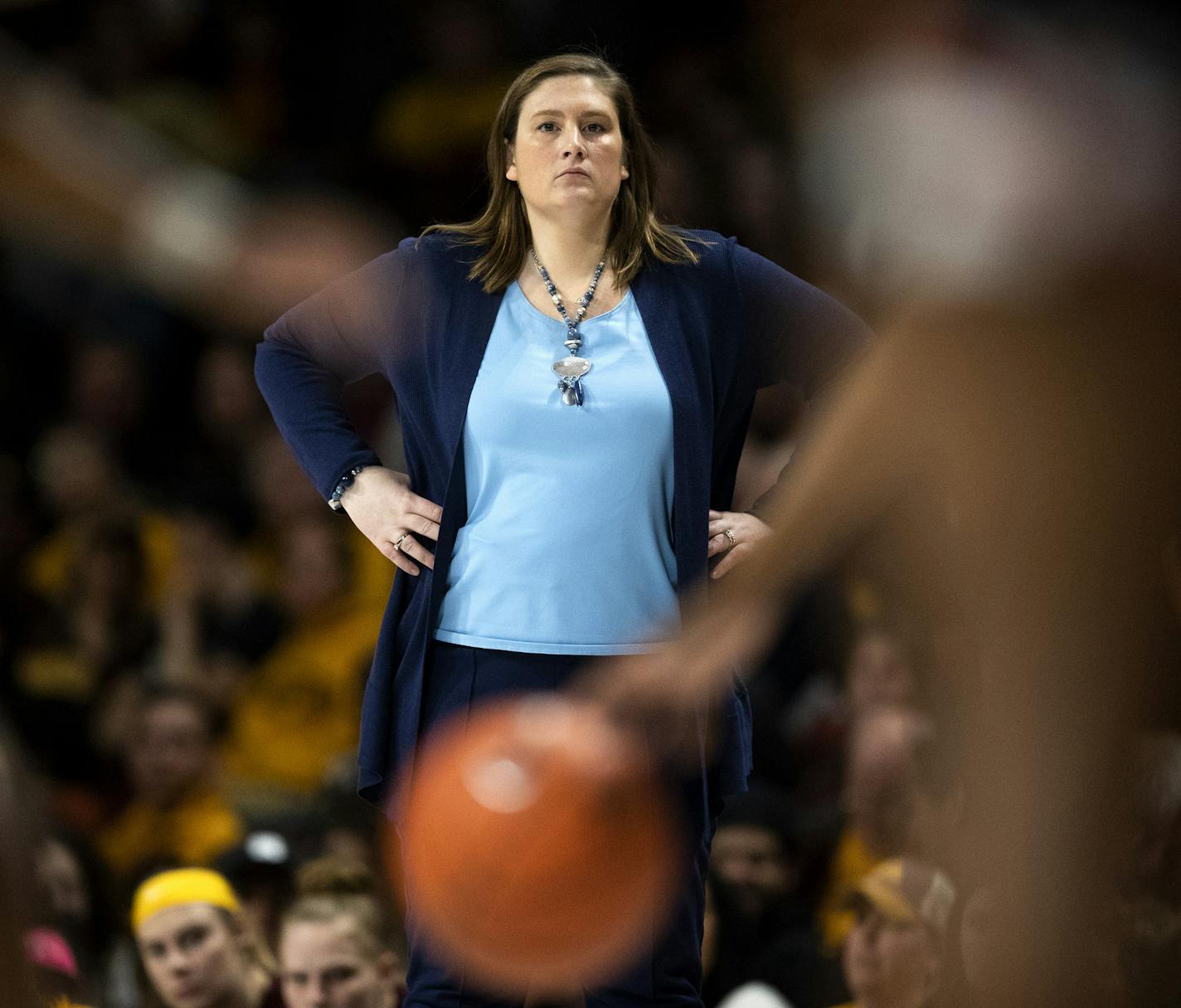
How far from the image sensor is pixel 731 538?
8.50 feet

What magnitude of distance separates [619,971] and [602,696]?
0.48 metres

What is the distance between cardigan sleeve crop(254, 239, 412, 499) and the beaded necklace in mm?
251

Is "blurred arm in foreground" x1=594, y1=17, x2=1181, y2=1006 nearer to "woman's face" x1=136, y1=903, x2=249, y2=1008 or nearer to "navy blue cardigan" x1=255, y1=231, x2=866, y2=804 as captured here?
"navy blue cardigan" x1=255, y1=231, x2=866, y2=804

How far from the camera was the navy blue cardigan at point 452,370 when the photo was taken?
2520 millimetres

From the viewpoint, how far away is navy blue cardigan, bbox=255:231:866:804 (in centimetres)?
252

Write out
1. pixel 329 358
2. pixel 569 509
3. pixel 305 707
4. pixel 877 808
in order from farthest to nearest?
pixel 305 707
pixel 877 808
pixel 329 358
pixel 569 509

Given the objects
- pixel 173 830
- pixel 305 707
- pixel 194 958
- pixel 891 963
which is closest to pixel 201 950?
pixel 194 958

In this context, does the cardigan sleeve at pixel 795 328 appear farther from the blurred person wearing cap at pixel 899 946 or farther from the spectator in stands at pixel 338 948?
the spectator in stands at pixel 338 948

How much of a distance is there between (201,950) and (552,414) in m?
1.77

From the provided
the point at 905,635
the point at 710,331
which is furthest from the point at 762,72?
the point at 710,331

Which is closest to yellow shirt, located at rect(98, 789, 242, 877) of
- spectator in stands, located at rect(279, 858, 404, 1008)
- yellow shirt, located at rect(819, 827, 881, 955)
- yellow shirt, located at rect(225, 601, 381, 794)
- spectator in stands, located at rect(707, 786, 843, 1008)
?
yellow shirt, located at rect(225, 601, 381, 794)

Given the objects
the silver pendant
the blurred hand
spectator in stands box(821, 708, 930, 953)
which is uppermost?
the silver pendant

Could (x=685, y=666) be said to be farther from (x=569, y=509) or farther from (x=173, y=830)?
(x=173, y=830)

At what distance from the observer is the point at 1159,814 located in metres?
2.87
